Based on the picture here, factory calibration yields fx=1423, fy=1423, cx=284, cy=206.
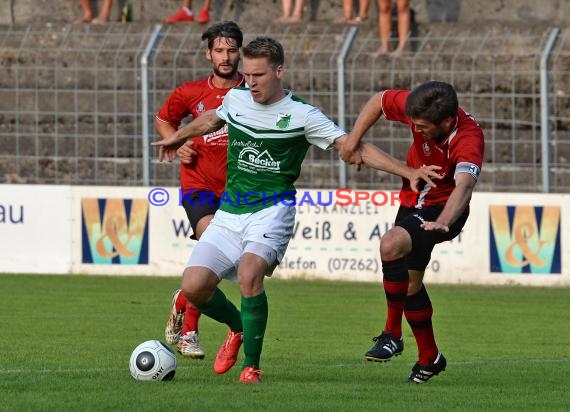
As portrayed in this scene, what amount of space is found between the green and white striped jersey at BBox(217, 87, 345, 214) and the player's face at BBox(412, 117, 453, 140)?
1.76 feet

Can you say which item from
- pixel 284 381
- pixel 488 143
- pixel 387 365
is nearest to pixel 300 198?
pixel 488 143

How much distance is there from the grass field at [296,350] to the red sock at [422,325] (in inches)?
7.8

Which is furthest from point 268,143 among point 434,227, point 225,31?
point 225,31

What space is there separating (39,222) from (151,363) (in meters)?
9.83

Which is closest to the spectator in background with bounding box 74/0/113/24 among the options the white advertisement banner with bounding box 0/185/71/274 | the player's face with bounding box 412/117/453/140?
the white advertisement banner with bounding box 0/185/71/274

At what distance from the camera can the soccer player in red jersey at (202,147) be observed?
10.6 m

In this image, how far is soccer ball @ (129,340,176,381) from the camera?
8.76 m

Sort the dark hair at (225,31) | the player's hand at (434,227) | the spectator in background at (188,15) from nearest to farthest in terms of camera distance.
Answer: the player's hand at (434,227)
the dark hair at (225,31)
the spectator in background at (188,15)

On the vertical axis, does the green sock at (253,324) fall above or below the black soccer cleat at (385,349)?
above

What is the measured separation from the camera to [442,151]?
29.7 ft

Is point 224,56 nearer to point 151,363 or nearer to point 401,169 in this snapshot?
point 401,169

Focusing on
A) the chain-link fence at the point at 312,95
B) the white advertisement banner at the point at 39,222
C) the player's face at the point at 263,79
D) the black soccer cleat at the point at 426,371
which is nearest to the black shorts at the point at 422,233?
the black soccer cleat at the point at 426,371

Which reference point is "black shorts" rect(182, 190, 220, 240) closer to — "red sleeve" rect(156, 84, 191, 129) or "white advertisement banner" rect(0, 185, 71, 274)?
"red sleeve" rect(156, 84, 191, 129)

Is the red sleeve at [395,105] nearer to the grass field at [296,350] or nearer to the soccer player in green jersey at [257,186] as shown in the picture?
the soccer player in green jersey at [257,186]
